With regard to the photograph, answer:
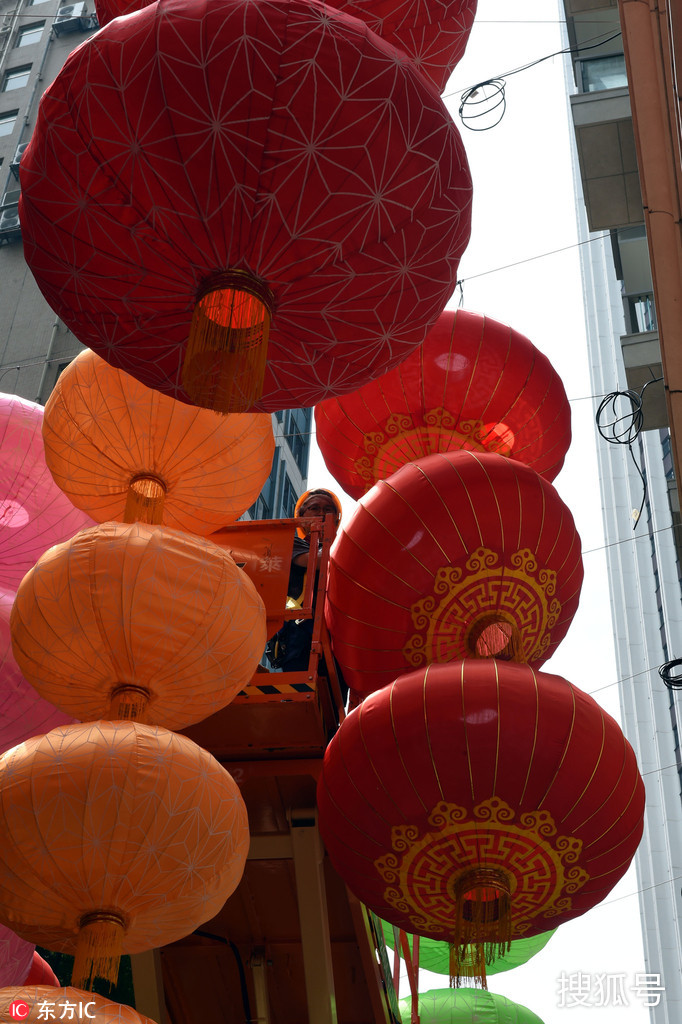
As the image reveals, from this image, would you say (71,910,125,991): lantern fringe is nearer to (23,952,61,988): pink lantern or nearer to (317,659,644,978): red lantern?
(317,659,644,978): red lantern

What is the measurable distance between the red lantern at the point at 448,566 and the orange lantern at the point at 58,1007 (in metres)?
1.93

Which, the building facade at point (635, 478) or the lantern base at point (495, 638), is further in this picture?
the building facade at point (635, 478)

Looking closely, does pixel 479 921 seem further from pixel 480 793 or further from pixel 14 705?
pixel 14 705

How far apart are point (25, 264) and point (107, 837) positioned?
17916 millimetres

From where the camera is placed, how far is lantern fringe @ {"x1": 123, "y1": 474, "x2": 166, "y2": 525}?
4.52 m

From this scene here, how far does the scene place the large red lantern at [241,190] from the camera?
2992 mm

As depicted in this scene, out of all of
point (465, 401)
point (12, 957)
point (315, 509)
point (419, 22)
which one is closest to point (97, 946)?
point (12, 957)

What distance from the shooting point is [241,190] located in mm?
3029

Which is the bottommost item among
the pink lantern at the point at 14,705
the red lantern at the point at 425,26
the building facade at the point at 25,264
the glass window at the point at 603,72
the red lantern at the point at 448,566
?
the pink lantern at the point at 14,705

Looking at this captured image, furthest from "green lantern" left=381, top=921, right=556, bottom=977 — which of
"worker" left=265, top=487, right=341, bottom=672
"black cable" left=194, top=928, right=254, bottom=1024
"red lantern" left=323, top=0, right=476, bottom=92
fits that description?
"red lantern" left=323, top=0, right=476, bottom=92

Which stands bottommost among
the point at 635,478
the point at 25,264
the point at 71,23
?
the point at 25,264

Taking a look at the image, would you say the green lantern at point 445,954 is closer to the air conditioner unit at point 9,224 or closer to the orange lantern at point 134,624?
the orange lantern at point 134,624

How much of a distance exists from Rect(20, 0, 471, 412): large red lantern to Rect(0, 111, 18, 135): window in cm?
2164

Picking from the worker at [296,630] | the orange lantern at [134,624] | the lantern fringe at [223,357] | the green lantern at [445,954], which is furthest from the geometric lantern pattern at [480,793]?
the green lantern at [445,954]
